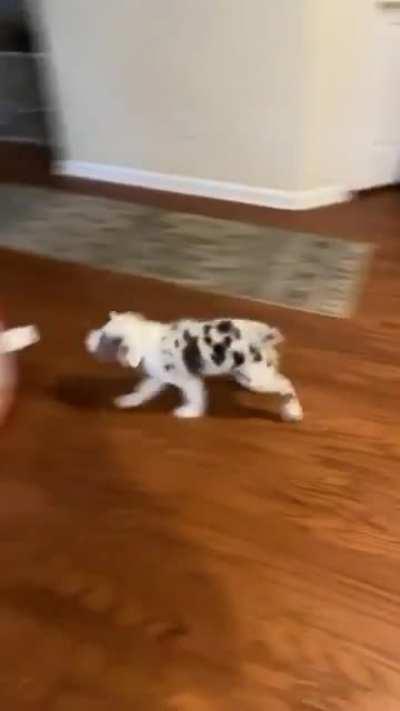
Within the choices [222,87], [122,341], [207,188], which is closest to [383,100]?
[222,87]

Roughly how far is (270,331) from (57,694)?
0.66m

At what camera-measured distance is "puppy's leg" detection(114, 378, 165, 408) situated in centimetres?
161

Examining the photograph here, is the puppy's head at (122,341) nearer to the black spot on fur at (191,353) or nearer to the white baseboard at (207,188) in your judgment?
the black spot on fur at (191,353)

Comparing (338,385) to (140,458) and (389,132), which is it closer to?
(140,458)

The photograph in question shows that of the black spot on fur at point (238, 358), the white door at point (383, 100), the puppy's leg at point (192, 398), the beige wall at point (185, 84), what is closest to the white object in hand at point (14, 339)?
the puppy's leg at point (192, 398)

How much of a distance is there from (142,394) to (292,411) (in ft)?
0.95

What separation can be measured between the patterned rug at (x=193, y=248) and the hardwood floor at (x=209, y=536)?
0.09 m

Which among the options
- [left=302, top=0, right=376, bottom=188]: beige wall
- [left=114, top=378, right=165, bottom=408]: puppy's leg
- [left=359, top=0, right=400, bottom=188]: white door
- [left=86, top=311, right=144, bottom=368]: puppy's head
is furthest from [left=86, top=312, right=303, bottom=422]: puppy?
[left=359, top=0, right=400, bottom=188]: white door

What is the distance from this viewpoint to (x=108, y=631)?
4.20 ft

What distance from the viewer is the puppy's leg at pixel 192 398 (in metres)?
1.54

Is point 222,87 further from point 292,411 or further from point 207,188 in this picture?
point 292,411

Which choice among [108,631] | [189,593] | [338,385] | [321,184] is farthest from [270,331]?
[321,184]

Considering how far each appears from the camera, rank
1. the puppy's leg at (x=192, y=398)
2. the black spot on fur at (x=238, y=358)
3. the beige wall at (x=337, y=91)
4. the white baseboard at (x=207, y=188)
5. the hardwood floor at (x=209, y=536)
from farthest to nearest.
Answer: the white baseboard at (x=207, y=188)
the beige wall at (x=337, y=91)
the puppy's leg at (x=192, y=398)
the black spot on fur at (x=238, y=358)
the hardwood floor at (x=209, y=536)

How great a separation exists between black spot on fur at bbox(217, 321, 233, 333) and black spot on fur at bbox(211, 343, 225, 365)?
0.09 ft
